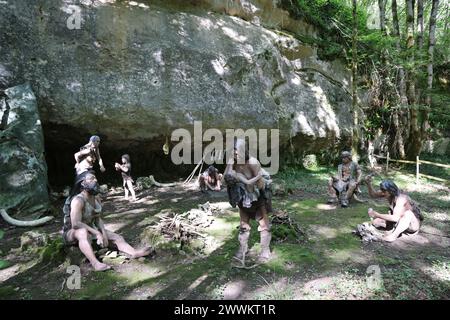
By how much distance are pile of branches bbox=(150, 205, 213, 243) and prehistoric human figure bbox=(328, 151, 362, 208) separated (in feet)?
11.2

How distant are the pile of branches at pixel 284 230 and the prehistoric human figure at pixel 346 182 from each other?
2.43m

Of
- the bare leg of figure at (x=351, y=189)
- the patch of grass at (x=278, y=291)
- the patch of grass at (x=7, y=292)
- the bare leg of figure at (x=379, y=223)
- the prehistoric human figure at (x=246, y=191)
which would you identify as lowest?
the patch of grass at (x=7, y=292)

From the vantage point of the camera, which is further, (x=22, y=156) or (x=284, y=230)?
(x=22, y=156)

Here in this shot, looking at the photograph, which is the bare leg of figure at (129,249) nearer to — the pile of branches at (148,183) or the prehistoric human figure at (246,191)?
the prehistoric human figure at (246,191)

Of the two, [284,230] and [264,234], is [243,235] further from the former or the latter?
[284,230]

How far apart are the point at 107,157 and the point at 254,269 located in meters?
7.48

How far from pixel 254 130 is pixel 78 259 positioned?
24.0 ft

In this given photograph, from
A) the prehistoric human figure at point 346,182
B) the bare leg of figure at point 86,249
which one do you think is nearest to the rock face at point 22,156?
the bare leg of figure at point 86,249

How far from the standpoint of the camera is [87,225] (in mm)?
4676

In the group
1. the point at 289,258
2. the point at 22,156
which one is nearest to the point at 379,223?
the point at 289,258

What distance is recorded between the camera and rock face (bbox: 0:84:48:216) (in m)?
6.85

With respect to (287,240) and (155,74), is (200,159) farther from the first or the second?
(287,240)

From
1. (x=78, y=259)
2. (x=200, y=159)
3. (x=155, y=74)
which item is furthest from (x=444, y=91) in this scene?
(x=78, y=259)

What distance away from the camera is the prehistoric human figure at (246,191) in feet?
14.6
